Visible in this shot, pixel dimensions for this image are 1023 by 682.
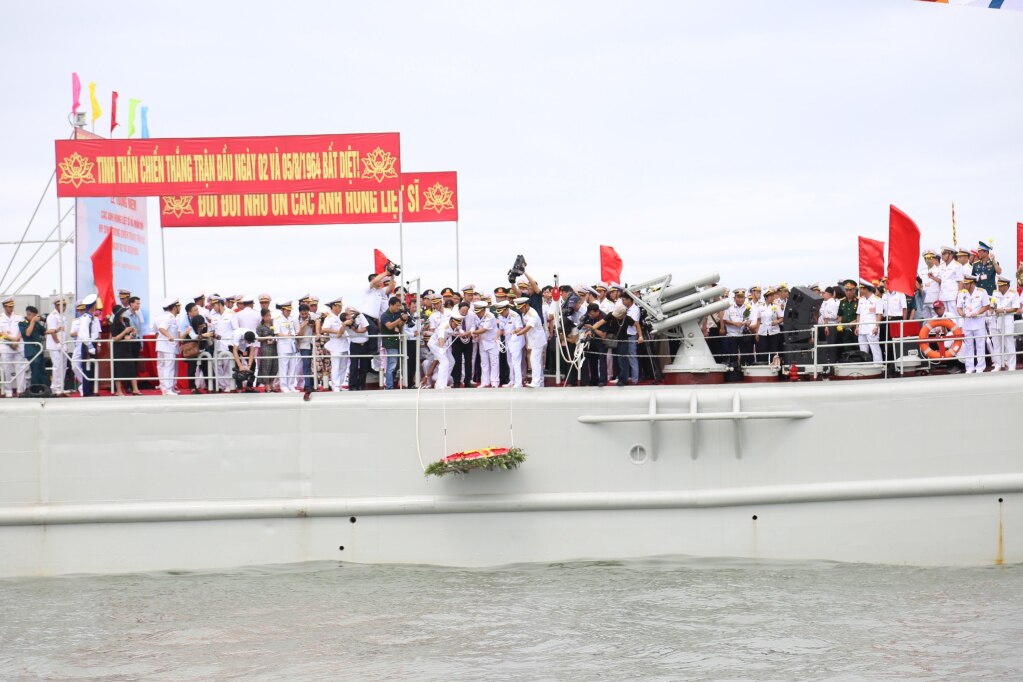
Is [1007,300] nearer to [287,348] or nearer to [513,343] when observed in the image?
[513,343]

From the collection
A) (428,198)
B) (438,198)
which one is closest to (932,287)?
(438,198)

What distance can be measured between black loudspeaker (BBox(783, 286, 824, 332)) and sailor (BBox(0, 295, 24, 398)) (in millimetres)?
9200

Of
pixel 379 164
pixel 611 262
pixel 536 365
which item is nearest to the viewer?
pixel 379 164

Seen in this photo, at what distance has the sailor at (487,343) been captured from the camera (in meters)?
15.6

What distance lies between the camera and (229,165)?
609 inches

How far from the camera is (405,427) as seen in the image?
14531 millimetres

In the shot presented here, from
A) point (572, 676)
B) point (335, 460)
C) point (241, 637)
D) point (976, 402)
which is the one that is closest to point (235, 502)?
point (335, 460)

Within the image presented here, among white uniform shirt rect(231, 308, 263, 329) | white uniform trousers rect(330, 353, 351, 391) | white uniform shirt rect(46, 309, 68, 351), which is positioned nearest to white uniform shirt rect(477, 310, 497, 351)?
white uniform trousers rect(330, 353, 351, 391)

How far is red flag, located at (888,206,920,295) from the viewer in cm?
1559

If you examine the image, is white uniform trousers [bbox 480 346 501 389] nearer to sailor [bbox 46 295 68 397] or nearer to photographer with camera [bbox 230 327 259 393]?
photographer with camera [bbox 230 327 259 393]

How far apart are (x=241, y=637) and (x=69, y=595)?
265 centimetres

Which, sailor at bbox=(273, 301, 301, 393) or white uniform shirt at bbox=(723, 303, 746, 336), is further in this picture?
white uniform shirt at bbox=(723, 303, 746, 336)

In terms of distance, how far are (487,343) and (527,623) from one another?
4289 millimetres

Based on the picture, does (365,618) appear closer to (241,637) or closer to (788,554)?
(241,637)
